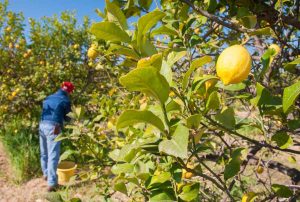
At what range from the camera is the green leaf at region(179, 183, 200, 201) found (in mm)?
795

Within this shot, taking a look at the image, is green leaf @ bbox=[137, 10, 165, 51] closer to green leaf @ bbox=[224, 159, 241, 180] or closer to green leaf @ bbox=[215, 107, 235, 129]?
green leaf @ bbox=[215, 107, 235, 129]

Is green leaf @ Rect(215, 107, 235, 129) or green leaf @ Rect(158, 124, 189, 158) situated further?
green leaf @ Rect(215, 107, 235, 129)

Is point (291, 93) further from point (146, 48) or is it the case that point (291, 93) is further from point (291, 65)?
point (146, 48)

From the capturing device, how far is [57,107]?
431cm

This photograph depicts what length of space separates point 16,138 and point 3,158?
0.57m

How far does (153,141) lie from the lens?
2.32ft

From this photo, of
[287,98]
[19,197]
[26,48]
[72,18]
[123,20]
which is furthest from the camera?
[72,18]

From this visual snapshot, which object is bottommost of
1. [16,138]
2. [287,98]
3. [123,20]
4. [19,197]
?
[19,197]

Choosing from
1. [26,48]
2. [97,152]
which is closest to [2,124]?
[26,48]

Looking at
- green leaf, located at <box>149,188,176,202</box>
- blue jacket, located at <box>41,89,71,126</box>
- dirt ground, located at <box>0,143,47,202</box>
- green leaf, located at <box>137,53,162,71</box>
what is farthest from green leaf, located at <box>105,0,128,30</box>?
blue jacket, located at <box>41,89,71,126</box>

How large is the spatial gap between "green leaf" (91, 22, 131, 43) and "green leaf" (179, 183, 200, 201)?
38cm

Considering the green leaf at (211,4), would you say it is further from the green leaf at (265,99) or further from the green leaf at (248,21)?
the green leaf at (265,99)

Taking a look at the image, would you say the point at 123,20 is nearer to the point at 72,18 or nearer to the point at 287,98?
the point at 287,98

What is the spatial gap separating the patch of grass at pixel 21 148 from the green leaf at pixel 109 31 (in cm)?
433
